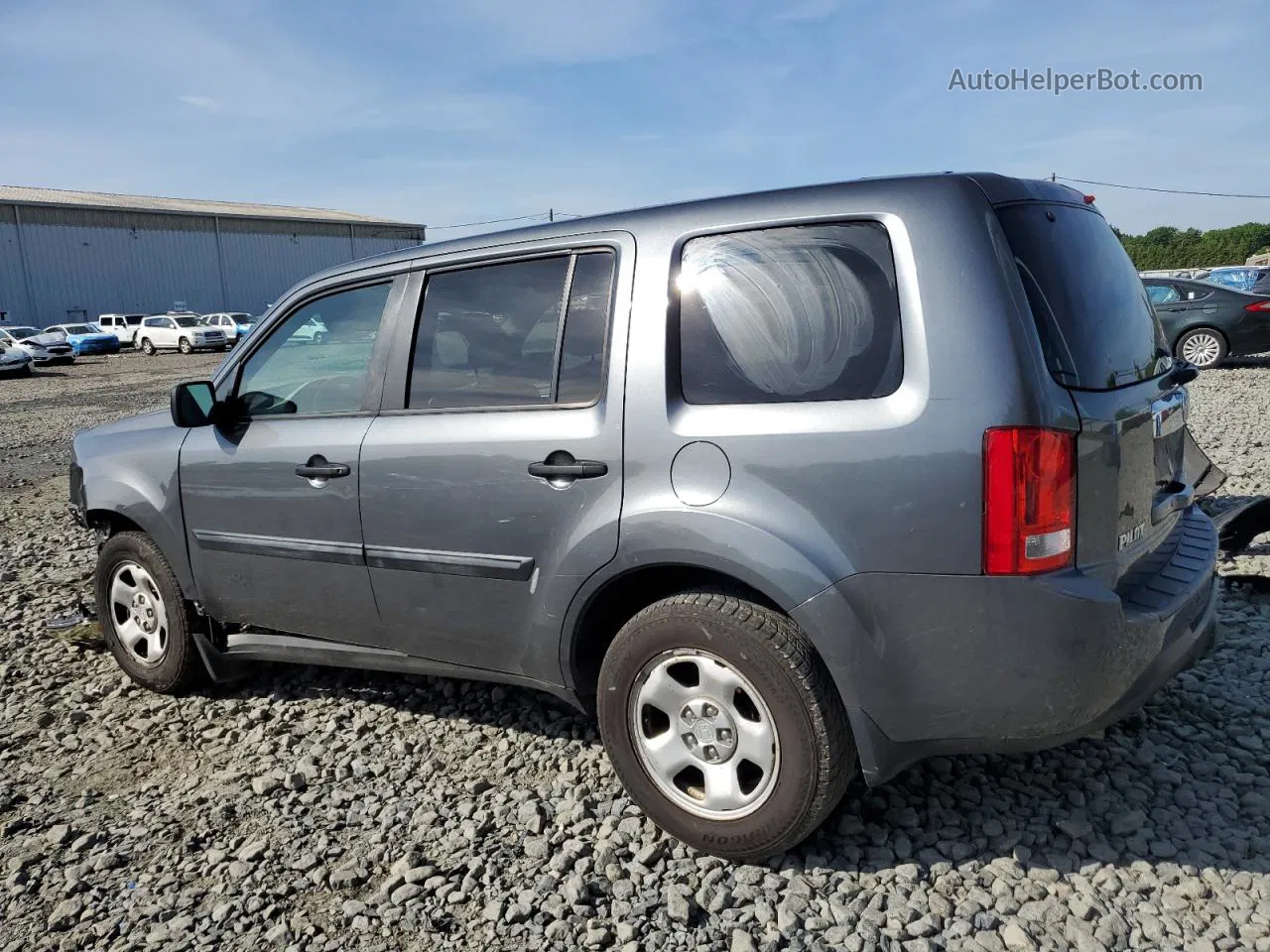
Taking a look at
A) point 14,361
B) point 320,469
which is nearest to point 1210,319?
point 320,469

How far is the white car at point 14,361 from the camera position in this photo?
2669cm

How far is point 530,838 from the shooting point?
2.95 m

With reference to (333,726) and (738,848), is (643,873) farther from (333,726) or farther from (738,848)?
(333,726)

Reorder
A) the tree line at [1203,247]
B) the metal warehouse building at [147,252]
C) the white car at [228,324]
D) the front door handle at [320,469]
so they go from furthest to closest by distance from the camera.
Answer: the tree line at [1203,247] → the metal warehouse building at [147,252] → the white car at [228,324] → the front door handle at [320,469]

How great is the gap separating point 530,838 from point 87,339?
3968 centimetres

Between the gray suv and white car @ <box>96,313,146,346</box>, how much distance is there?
130ft

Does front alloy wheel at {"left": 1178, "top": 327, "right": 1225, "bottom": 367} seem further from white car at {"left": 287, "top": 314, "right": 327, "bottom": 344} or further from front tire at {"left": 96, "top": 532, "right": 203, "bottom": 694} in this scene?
front tire at {"left": 96, "top": 532, "right": 203, "bottom": 694}

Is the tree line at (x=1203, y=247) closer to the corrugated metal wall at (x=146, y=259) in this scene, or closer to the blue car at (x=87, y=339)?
the corrugated metal wall at (x=146, y=259)

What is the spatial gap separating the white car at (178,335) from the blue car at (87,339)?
1.21m

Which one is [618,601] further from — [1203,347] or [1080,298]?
[1203,347]

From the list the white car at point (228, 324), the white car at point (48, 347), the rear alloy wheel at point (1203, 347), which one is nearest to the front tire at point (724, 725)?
the rear alloy wheel at point (1203, 347)

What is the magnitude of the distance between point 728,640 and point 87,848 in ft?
7.10

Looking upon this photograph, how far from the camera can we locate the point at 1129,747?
3289 mm

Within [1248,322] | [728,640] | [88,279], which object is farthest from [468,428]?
[88,279]
